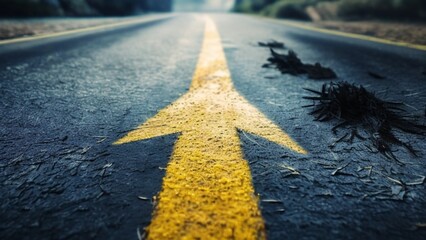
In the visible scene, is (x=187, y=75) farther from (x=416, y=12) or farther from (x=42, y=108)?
(x=416, y=12)

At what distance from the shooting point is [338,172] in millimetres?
924

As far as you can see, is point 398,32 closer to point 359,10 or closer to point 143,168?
point 359,10

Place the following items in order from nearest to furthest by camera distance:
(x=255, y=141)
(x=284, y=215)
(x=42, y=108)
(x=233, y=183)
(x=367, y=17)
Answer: (x=284, y=215)
(x=233, y=183)
(x=255, y=141)
(x=42, y=108)
(x=367, y=17)

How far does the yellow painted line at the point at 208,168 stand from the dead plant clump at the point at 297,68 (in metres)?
0.80

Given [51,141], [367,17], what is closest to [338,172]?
[51,141]

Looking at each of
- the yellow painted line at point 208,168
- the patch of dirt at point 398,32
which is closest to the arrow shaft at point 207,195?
the yellow painted line at point 208,168

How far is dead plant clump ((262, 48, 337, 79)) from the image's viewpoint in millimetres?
2188

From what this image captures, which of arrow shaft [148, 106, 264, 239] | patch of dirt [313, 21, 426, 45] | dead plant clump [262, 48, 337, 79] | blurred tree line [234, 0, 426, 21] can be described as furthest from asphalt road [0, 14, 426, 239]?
blurred tree line [234, 0, 426, 21]

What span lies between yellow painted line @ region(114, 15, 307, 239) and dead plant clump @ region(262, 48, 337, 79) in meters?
0.80

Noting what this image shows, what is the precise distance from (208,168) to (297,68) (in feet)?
5.62

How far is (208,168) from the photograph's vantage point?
0.94 metres

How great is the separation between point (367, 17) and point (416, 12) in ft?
5.57

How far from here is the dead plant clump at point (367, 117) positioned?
114 centimetres

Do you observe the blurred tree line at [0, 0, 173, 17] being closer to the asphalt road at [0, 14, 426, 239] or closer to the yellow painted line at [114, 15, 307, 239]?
the asphalt road at [0, 14, 426, 239]
